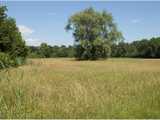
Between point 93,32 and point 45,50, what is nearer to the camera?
point 93,32

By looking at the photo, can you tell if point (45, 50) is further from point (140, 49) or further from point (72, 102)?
point (72, 102)

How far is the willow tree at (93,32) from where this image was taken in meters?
60.8

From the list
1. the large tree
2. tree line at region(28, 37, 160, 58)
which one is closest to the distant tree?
tree line at region(28, 37, 160, 58)

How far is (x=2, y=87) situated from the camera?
21.7 feet

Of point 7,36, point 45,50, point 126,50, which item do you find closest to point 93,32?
point 7,36

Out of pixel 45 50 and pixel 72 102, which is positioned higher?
pixel 72 102

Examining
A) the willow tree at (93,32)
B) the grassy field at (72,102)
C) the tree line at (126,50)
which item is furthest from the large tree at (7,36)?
the tree line at (126,50)

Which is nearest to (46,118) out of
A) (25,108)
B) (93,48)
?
(25,108)

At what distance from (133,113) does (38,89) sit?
7.92ft

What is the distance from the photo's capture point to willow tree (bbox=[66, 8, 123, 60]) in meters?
60.8

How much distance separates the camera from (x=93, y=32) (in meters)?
60.2

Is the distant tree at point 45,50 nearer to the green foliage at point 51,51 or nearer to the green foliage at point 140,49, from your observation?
the green foliage at point 51,51

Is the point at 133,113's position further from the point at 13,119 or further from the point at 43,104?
the point at 13,119

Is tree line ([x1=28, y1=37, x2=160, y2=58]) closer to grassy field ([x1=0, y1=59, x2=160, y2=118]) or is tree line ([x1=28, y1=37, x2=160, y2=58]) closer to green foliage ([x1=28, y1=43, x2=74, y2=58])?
green foliage ([x1=28, y1=43, x2=74, y2=58])
